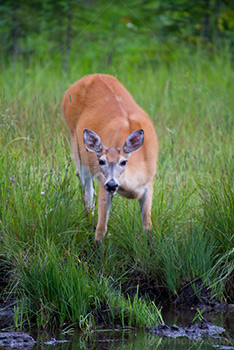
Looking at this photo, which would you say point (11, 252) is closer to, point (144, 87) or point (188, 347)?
point (188, 347)

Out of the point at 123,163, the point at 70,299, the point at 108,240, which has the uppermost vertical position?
the point at 123,163

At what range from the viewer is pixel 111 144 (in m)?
5.57

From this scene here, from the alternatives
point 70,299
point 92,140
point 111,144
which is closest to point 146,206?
point 111,144

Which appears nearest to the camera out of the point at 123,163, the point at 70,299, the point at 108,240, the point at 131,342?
the point at 131,342

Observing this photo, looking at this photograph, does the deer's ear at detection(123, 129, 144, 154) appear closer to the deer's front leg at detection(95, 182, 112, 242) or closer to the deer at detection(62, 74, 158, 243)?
the deer at detection(62, 74, 158, 243)

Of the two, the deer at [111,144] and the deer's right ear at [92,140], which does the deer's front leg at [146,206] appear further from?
the deer's right ear at [92,140]

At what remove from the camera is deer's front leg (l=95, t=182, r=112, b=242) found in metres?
5.41

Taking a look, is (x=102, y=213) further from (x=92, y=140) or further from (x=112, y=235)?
(x=92, y=140)

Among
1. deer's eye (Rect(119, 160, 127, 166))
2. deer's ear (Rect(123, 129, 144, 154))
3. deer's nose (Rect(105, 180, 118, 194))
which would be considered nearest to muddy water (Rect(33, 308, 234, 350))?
deer's nose (Rect(105, 180, 118, 194))

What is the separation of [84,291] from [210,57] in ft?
30.4

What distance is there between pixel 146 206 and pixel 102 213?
42 cm

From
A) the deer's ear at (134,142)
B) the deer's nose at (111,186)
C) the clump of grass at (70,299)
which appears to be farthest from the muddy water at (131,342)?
the deer's ear at (134,142)

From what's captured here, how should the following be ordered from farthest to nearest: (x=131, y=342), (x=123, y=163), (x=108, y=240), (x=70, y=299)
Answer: (x=108, y=240)
(x=123, y=163)
(x=70, y=299)
(x=131, y=342)

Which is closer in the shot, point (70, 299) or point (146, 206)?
point (70, 299)
